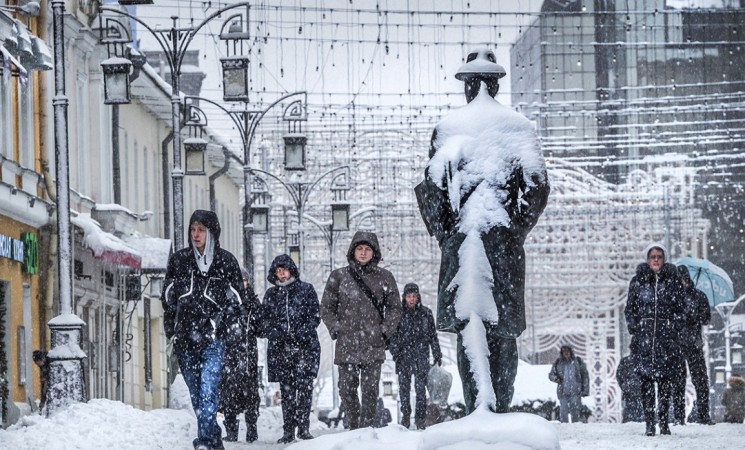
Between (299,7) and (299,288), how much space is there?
19.8m

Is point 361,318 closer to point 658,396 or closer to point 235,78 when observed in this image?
point 658,396

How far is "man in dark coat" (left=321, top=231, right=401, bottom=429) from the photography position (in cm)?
1391

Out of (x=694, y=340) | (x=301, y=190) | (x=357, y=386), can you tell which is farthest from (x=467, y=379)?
(x=301, y=190)

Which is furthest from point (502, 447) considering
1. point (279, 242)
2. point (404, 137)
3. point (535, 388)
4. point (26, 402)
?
point (279, 242)

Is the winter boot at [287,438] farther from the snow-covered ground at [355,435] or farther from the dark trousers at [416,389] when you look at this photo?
the dark trousers at [416,389]

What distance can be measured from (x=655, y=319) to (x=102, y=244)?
585 inches

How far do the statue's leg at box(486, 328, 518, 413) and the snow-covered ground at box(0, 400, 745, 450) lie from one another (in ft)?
1.76

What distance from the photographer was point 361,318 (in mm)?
13945

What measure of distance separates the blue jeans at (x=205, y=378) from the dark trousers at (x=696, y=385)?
17.7ft

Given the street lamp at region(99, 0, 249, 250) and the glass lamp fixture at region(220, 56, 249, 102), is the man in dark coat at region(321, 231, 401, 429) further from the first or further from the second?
the glass lamp fixture at region(220, 56, 249, 102)

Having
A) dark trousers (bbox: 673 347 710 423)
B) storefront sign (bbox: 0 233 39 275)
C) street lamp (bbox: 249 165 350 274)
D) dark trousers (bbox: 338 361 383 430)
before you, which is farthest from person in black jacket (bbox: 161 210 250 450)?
street lamp (bbox: 249 165 350 274)

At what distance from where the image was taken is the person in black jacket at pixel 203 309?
11.9 meters

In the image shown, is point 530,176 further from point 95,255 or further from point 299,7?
point 299,7

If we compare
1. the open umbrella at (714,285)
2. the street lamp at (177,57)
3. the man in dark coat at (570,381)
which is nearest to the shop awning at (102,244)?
the street lamp at (177,57)
